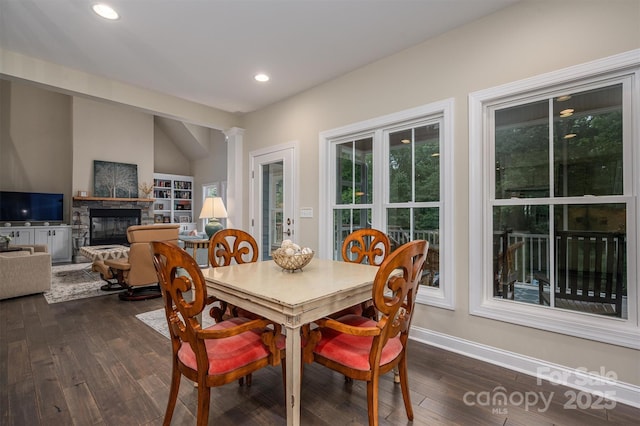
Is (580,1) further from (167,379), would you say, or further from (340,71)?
(167,379)

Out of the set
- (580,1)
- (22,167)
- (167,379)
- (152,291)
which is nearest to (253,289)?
(167,379)

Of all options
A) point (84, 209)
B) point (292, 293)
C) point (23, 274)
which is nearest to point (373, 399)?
point (292, 293)

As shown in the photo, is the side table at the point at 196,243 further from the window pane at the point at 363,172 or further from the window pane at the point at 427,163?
the window pane at the point at 427,163

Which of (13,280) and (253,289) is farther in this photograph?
(13,280)

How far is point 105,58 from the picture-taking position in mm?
2914

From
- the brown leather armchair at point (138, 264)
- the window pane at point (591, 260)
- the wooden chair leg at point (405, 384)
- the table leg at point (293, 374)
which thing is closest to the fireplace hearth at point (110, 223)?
the brown leather armchair at point (138, 264)

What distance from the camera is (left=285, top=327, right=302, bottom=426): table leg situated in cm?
130

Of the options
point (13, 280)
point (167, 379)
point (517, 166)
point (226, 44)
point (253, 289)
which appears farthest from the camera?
point (13, 280)

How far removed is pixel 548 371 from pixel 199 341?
2280mm

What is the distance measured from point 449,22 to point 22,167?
30.6ft

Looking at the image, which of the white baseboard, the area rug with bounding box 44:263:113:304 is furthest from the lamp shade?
the white baseboard

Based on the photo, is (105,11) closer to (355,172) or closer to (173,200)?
(355,172)

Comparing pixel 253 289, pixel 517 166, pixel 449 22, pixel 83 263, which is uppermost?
pixel 449 22

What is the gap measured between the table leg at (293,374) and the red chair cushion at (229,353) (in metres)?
0.23
